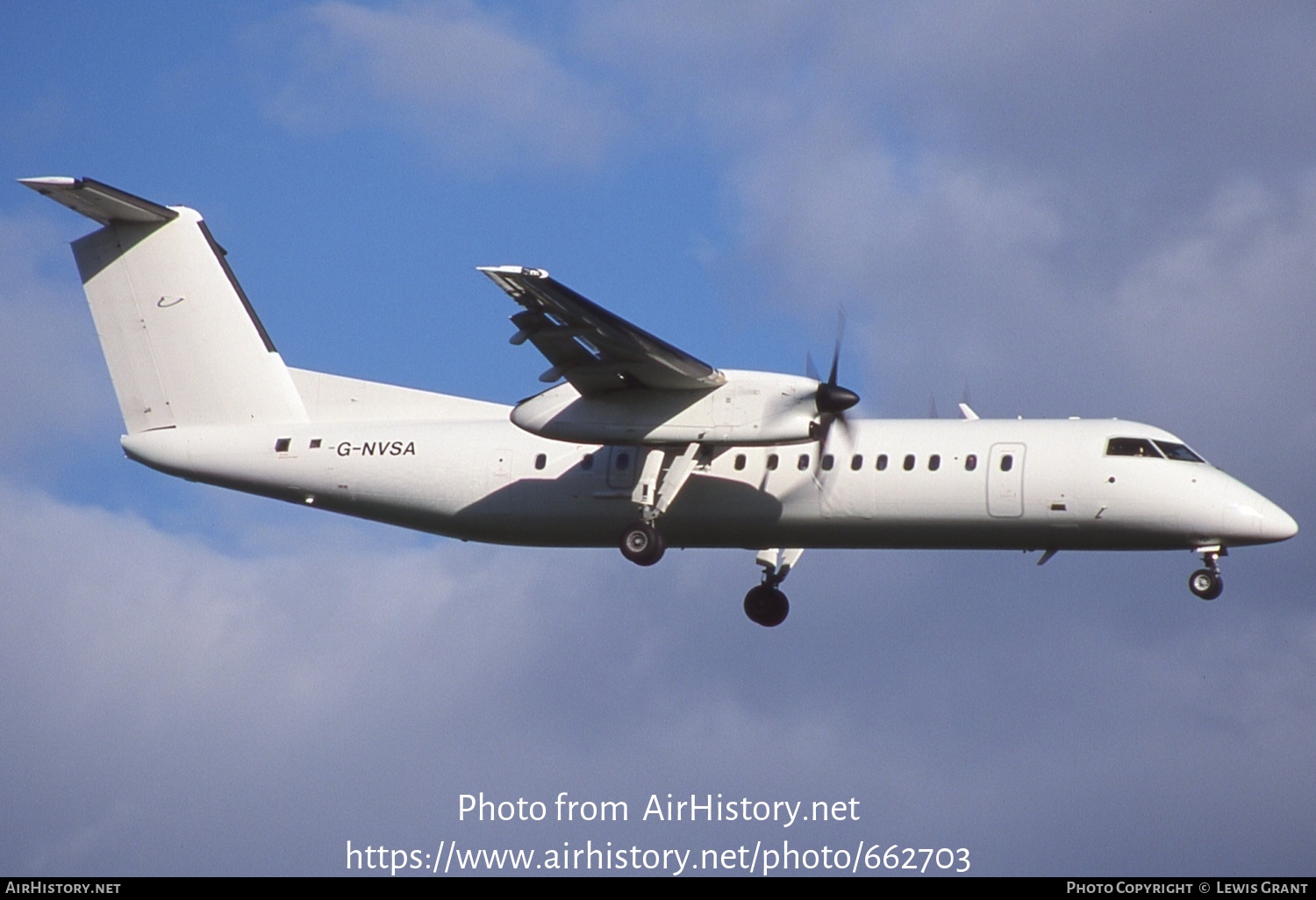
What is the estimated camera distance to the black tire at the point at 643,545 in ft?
71.1

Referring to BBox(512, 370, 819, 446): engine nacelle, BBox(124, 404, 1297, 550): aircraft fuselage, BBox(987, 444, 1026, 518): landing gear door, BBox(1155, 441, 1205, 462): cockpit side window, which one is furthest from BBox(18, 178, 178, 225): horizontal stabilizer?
BBox(1155, 441, 1205, 462): cockpit side window

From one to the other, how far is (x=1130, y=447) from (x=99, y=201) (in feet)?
47.4

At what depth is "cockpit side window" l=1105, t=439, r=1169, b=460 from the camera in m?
20.8

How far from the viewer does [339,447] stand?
76.5ft

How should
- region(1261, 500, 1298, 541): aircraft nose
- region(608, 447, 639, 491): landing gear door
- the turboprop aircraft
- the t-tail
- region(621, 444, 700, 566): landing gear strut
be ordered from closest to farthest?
region(1261, 500, 1298, 541): aircraft nose, the turboprop aircraft, region(621, 444, 700, 566): landing gear strut, region(608, 447, 639, 491): landing gear door, the t-tail

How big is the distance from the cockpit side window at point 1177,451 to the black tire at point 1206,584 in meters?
1.43

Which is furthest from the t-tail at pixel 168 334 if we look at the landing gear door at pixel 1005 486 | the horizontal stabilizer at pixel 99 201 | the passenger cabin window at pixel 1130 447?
the passenger cabin window at pixel 1130 447

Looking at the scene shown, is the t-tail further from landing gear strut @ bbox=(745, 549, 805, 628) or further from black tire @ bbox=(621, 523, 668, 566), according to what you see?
landing gear strut @ bbox=(745, 549, 805, 628)

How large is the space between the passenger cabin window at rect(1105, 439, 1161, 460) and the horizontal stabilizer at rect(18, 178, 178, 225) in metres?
13.6

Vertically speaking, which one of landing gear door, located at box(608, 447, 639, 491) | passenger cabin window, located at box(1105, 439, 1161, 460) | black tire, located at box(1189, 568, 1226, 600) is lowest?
black tire, located at box(1189, 568, 1226, 600)

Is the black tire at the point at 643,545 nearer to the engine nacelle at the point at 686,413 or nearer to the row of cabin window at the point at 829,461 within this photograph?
the row of cabin window at the point at 829,461

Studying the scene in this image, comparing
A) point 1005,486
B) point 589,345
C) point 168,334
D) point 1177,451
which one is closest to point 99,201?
point 168,334
